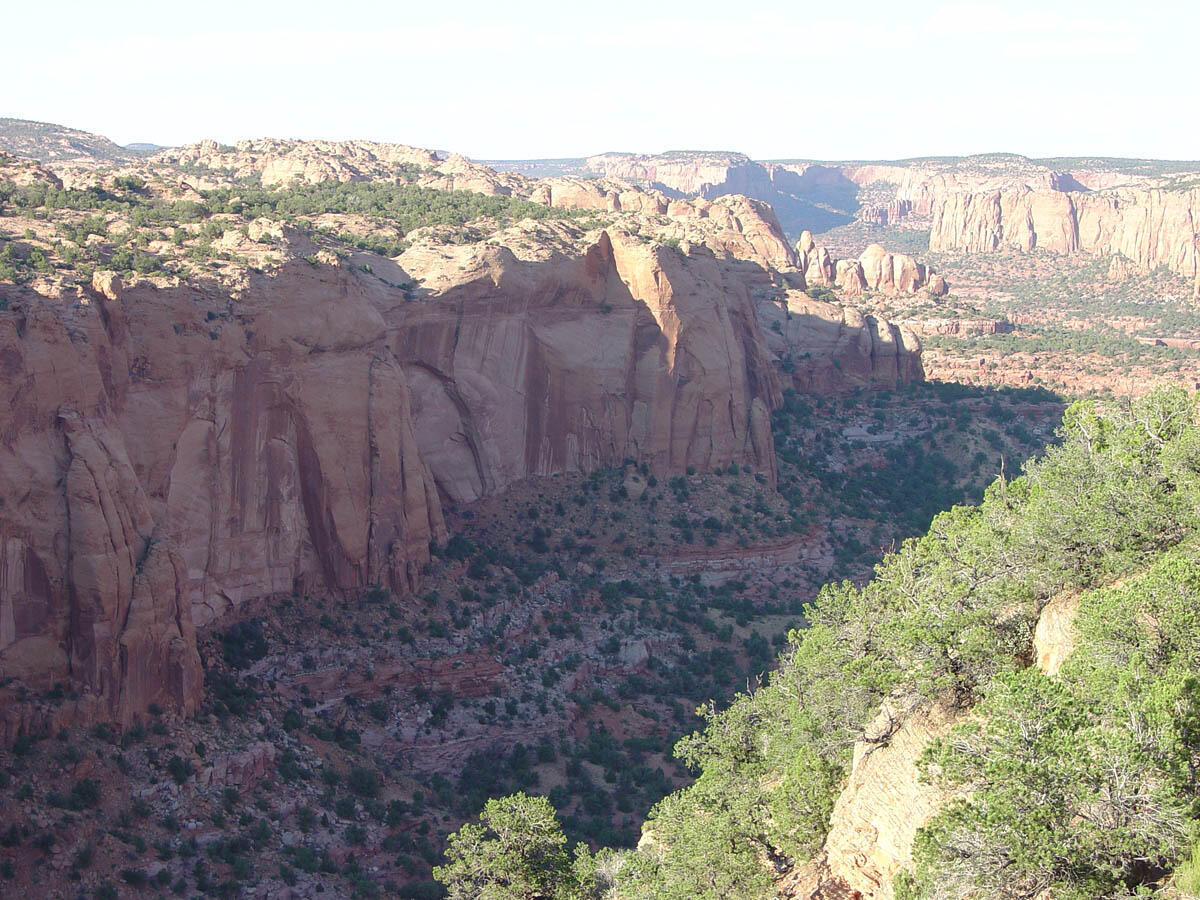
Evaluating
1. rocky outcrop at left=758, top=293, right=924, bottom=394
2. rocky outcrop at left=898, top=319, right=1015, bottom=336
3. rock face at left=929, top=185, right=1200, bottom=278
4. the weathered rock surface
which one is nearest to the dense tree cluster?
rocky outcrop at left=758, top=293, right=924, bottom=394

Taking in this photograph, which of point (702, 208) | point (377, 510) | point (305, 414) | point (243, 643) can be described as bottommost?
point (243, 643)

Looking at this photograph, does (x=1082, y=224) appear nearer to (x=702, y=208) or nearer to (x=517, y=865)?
(x=702, y=208)

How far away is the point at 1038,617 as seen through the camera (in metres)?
21.8

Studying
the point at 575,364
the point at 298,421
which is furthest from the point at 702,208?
the point at 298,421

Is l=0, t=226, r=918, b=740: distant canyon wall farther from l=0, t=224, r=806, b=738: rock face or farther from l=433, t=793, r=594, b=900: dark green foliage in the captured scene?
l=433, t=793, r=594, b=900: dark green foliage

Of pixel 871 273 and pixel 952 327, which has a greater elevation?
pixel 871 273

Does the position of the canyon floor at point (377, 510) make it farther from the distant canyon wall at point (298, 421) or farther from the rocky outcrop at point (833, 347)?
the rocky outcrop at point (833, 347)

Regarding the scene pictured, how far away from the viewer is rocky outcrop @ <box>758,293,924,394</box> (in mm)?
80438

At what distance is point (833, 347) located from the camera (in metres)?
81.6

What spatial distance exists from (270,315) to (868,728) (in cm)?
2593

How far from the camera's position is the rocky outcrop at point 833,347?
80438 millimetres

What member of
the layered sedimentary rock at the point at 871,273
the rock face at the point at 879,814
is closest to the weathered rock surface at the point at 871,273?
the layered sedimentary rock at the point at 871,273

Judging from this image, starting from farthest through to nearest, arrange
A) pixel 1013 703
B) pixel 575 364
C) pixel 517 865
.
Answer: pixel 575 364 → pixel 517 865 → pixel 1013 703

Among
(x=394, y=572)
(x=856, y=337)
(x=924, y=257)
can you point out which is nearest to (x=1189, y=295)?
(x=924, y=257)
